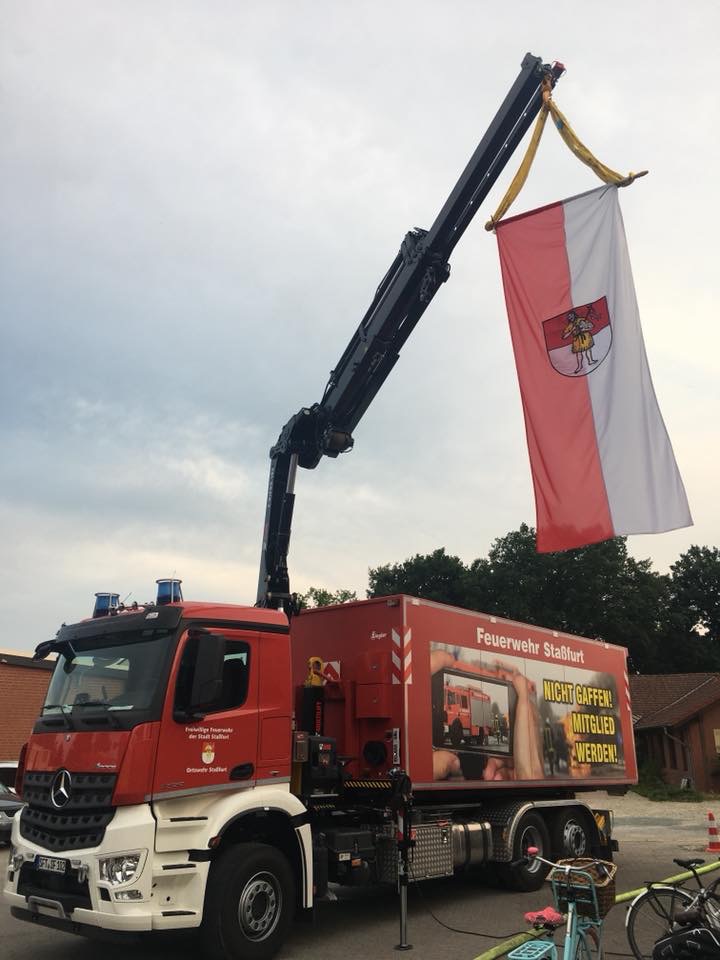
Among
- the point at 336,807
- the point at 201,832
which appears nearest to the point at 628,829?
the point at 336,807

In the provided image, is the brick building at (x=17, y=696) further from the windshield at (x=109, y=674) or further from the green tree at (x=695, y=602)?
the green tree at (x=695, y=602)

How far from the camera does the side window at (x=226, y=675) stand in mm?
7102

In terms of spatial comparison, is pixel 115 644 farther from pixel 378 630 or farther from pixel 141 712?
pixel 378 630

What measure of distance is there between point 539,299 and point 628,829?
54.5 feet

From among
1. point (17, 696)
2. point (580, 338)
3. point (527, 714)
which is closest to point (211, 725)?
point (527, 714)

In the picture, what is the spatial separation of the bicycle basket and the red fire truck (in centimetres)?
295

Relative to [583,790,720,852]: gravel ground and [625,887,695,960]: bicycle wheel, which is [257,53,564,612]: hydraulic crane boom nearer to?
[625,887,695,960]: bicycle wheel

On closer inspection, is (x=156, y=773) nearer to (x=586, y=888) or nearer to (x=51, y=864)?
(x=51, y=864)

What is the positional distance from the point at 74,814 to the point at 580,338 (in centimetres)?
736

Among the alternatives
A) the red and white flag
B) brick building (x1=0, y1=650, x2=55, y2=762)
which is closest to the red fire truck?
the red and white flag

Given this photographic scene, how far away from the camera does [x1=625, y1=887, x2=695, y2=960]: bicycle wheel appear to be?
6496 mm

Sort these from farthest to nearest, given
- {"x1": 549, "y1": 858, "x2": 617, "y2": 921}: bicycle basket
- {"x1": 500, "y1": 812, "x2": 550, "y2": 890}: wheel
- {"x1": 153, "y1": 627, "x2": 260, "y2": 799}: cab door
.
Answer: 1. {"x1": 500, "y1": 812, "x2": 550, "y2": 890}: wheel
2. {"x1": 153, "y1": 627, "x2": 260, "y2": 799}: cab door
3. {"x1": 549, "y1": 858, "x2": 617, "y2": 921}: bicycle basket

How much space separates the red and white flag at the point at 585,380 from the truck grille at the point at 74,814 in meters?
5.12

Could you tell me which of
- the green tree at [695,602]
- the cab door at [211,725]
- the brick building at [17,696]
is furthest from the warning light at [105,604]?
the green tree at [695,602]
